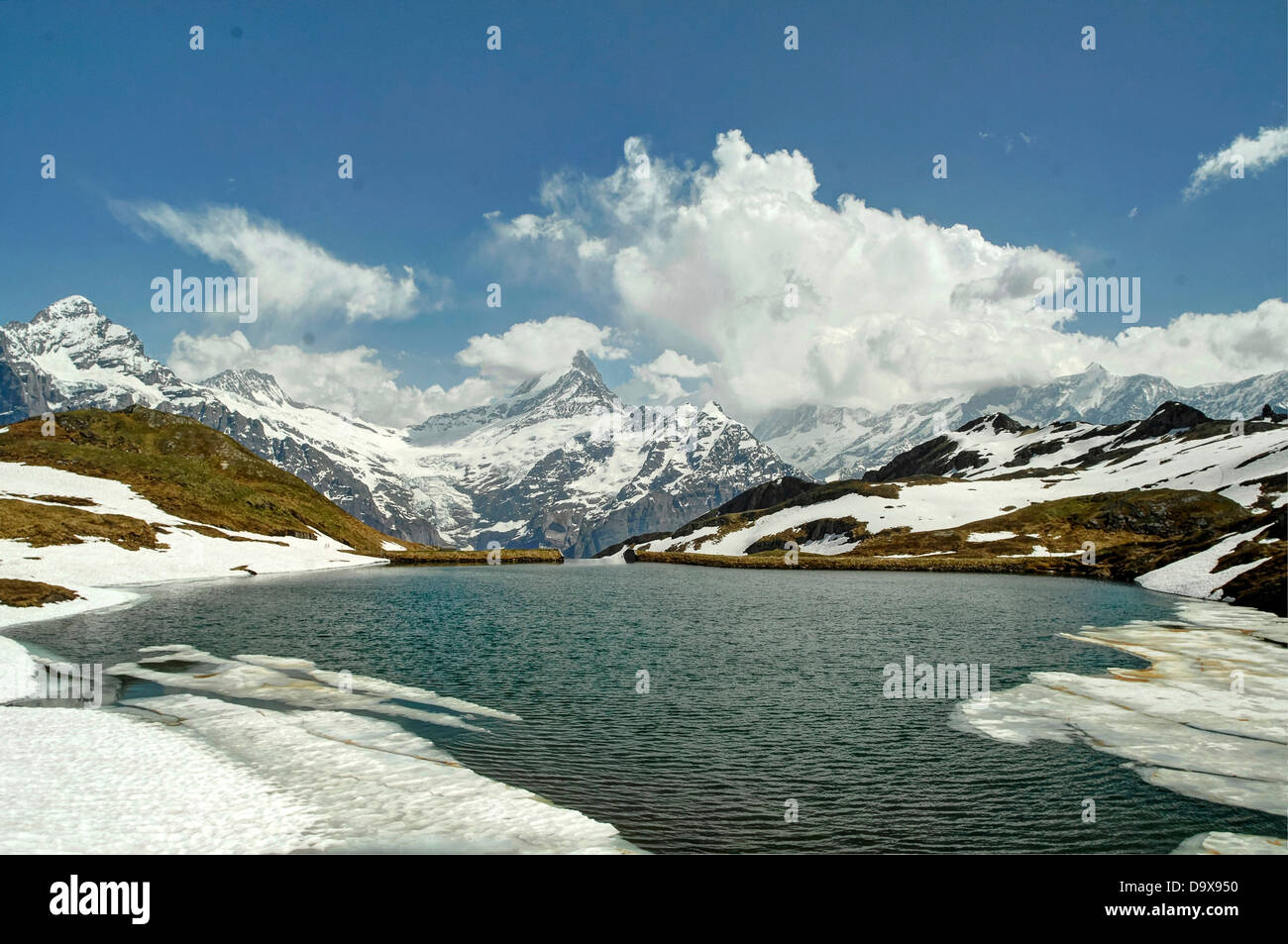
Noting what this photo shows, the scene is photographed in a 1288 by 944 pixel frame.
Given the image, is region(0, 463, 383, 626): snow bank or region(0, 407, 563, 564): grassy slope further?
region(0, 407, 563, 564): grassy slope

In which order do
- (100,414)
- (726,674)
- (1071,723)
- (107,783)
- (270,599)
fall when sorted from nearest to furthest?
(107,783) < (1071,723) < (726,674) < (270,599) < (100,414)

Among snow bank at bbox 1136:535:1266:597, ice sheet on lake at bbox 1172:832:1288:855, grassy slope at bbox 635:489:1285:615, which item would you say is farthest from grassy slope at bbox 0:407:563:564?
snow bank at bbox 1136:535:1266:597

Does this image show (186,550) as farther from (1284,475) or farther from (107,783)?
(1284,475)

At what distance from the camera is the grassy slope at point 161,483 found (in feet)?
311

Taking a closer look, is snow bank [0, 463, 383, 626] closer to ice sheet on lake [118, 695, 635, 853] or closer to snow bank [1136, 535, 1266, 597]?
ice sheet on lake [118, 695, 635, 853]

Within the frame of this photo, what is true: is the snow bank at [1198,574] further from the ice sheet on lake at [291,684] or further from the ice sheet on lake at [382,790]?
the ice sheet on lake at [382,790]

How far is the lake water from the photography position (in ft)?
58.7

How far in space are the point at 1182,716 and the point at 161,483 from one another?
6407 inches

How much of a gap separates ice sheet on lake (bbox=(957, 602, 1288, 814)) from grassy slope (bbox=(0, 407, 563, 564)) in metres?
104

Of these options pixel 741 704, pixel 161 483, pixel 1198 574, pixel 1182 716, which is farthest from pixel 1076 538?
pixel 161 483
